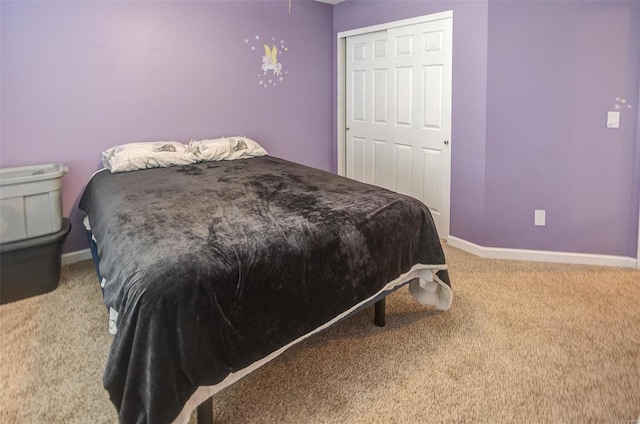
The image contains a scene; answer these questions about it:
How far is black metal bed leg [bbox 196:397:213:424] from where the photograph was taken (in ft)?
5.74

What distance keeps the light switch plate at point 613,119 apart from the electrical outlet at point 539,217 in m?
0.74

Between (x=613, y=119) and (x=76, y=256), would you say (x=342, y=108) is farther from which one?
(x=76, y=256)

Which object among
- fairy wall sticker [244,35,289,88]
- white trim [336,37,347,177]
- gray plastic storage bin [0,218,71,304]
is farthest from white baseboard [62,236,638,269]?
fairy wall sticker [244,35,289,88]

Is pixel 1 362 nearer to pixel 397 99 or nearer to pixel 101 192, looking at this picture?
pixel 101 192

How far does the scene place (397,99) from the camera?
168 inches

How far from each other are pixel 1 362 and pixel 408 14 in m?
3.81

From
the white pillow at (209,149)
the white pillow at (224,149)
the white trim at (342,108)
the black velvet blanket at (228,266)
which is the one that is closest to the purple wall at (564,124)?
the black velvet blanket at (228,266)

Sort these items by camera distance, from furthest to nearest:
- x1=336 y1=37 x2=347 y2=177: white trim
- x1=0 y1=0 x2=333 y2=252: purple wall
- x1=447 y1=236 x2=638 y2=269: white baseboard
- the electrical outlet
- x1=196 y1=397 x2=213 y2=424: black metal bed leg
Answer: x1=336 y1=37 x2=347 y2=177: white trim
the electrical outlet
x1=447 y1=236 x2=638 y2=269: white baseboard
x1=0 y1=0 x2=333 y2=252: purple wall
x1=196 y1=397 x2=213 y2=424: black metal bed leg

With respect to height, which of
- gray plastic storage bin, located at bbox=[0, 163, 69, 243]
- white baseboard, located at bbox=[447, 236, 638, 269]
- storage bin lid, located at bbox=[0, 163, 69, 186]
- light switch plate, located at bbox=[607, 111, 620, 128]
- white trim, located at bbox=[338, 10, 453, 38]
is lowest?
white baseboard, located at bbox=[447, 236, 638, 269]

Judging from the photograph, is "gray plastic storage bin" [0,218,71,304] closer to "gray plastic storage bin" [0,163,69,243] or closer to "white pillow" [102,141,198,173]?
"gray plastic storage bin" [0,163,69,243]

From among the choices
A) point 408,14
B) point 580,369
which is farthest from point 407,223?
point 408,14

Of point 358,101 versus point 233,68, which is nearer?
point 233,68

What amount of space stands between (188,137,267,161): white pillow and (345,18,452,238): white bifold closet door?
1.24m

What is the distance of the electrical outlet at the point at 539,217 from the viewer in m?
3.48
